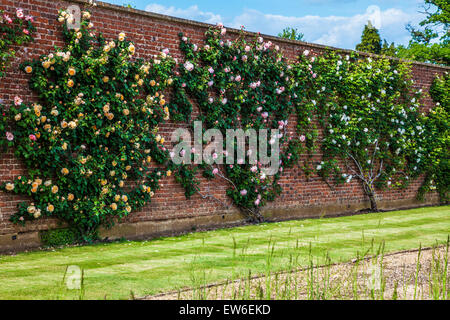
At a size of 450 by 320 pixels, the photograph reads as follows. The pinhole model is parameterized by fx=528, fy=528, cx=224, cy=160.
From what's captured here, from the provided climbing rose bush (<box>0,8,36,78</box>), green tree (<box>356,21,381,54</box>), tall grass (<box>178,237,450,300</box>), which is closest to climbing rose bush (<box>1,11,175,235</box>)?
climbing rose bush (<box>0,8,36,78</box>)

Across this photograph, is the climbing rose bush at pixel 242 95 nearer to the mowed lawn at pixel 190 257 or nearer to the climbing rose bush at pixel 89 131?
the climbing rose bush at pixel 89 131

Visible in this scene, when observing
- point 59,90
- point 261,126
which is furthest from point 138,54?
point 261,126

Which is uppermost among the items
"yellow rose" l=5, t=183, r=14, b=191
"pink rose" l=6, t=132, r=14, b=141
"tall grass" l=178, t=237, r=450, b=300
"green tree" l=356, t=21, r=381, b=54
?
"green tree" l=356, t=21, r=381, b=54

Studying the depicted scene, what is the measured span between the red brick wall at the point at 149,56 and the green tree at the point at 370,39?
25829mm

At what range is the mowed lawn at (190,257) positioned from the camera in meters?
4.55

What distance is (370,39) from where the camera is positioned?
3566cm

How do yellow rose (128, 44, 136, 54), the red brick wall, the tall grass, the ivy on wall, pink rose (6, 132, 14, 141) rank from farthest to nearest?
the ivy on wall
yellow rose (128, 44, 136, 54)
the red brick wall
pink rose (6, 132, 14, 141)
the tall grass

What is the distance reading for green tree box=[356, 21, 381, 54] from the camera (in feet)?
117

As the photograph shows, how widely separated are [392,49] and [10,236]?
32.7 meters

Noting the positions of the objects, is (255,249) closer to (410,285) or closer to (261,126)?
(410,285)

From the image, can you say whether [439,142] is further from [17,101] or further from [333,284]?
[17,101]

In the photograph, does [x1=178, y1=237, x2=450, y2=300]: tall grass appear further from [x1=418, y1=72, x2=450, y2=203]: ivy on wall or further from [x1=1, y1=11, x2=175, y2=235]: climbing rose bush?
[x1=418, y1=72, x2=450, y2=203]: ivy on wall

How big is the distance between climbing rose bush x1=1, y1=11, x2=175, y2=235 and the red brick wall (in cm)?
13

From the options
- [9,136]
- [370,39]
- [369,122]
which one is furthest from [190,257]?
[370,39]
